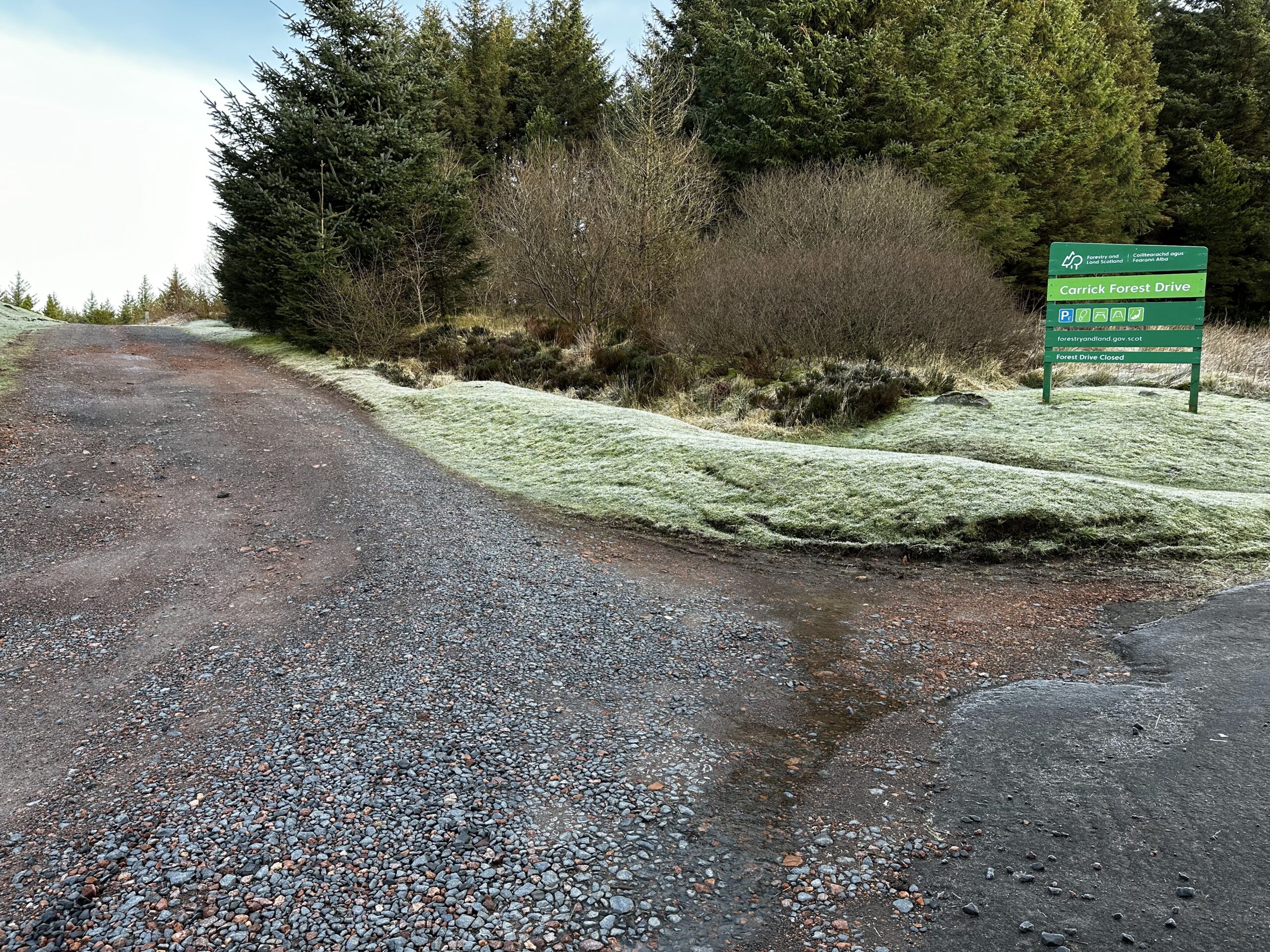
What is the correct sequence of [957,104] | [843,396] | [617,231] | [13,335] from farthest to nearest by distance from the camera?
1. [957,104]
2. [13,335]
3. [617,231]
4. [843,396]

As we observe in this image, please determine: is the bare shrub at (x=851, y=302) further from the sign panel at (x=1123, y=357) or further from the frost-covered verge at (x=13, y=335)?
the frost-covered verge at (x=13, y=335)

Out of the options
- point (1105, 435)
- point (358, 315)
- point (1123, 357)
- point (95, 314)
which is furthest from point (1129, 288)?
point (95, 314)

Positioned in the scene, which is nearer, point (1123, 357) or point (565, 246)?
point (1123, 357)

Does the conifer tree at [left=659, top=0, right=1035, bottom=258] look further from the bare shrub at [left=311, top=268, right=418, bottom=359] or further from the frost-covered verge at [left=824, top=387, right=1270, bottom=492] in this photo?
the frost-covered verge at [left=824, top=387, right=1270, bottom=492]

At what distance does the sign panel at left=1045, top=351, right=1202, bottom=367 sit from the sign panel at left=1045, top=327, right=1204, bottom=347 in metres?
0.10

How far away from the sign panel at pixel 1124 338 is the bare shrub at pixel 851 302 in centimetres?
304

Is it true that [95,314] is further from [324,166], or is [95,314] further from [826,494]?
[826,494]

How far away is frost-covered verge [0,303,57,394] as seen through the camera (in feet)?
45.8

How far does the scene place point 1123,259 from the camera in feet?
36.4

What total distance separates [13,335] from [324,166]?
29.7 ft

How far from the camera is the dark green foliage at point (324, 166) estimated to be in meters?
17.9

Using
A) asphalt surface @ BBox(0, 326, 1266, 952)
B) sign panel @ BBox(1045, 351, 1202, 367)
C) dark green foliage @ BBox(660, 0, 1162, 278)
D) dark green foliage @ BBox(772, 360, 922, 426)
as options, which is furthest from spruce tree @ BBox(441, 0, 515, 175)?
asphalt surface @ BBox(0, 326, 1266, 952)

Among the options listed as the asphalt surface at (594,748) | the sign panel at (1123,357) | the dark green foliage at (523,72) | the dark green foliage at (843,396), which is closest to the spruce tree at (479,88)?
the dark green foliage at (523,72)

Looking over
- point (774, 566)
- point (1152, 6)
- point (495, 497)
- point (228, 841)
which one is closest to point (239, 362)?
point (495, 497)
